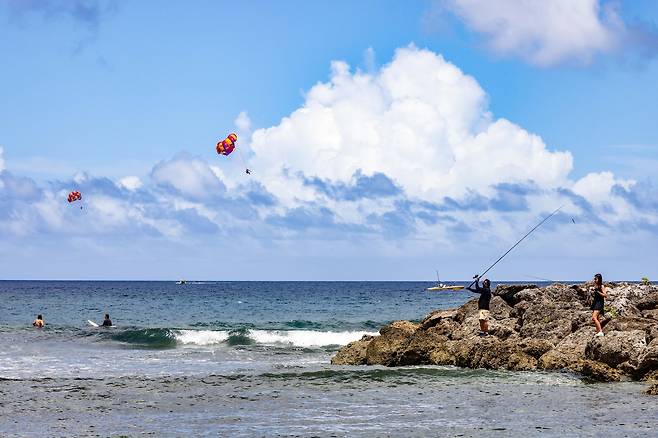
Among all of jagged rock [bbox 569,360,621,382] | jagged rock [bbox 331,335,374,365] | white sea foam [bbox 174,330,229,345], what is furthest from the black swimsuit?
white sea foam [bbox 174,330,229,345]

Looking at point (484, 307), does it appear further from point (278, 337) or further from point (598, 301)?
point (278, 337)

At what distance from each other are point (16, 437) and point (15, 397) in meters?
5.23

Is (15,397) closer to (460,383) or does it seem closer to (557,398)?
(460,383)

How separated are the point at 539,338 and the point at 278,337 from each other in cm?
2246

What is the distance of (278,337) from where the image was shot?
45.4 meters

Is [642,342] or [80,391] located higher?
[642,342]

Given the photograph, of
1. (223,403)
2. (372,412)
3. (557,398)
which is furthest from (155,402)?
(557,398)

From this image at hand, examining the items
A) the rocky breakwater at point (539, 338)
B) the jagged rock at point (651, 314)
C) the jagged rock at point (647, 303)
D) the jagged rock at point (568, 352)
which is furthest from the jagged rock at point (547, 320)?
the jagged rock at point (651, 314)

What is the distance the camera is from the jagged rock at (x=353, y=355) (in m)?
25.7

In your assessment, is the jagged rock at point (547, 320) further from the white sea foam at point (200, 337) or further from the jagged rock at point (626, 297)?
the white sea foam at point (200, 337)

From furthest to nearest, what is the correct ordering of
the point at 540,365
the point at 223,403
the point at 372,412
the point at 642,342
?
1. the point at 540,365
2. the point at 642,342
3. the point at 223,403
4. the point at 372,412

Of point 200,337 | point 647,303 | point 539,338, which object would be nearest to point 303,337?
point 200,337

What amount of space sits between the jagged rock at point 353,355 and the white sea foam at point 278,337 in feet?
51.9

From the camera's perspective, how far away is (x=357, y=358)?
2578 cm
